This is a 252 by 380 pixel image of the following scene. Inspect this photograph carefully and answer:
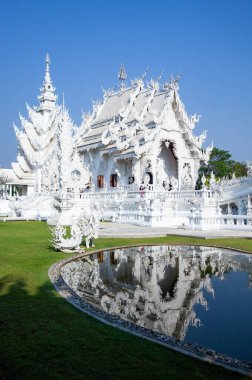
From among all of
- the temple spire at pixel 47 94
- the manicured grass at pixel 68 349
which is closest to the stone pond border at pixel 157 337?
the manicured grass at pixel 68 349

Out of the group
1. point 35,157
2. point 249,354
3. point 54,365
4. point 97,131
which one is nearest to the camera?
point 54,365

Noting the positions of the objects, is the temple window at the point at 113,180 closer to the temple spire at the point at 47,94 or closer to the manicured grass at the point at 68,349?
the temple spire at the point at 47,94

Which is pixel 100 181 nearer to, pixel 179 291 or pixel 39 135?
pixel 39 135

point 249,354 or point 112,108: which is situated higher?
point 112,108

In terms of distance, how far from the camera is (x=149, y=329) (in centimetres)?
440

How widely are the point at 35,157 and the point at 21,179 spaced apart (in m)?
2.82

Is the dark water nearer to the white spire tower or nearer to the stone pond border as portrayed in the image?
the stone pond border

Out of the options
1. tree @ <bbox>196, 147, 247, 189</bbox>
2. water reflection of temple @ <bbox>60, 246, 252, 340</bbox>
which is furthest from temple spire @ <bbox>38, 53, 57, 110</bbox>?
water reflection of temple @ <bbox>60, 246, 252, 340</bbox>

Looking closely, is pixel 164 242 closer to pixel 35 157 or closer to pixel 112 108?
pixel 112 108

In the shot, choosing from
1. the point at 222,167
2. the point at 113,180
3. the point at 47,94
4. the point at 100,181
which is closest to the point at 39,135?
the point at 47,94

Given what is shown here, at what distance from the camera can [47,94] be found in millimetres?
42688

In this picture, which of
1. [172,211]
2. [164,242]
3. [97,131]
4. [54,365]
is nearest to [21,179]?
[97,131]

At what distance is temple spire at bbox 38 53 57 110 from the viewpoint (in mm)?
42031

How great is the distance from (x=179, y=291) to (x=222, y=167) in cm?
4431
